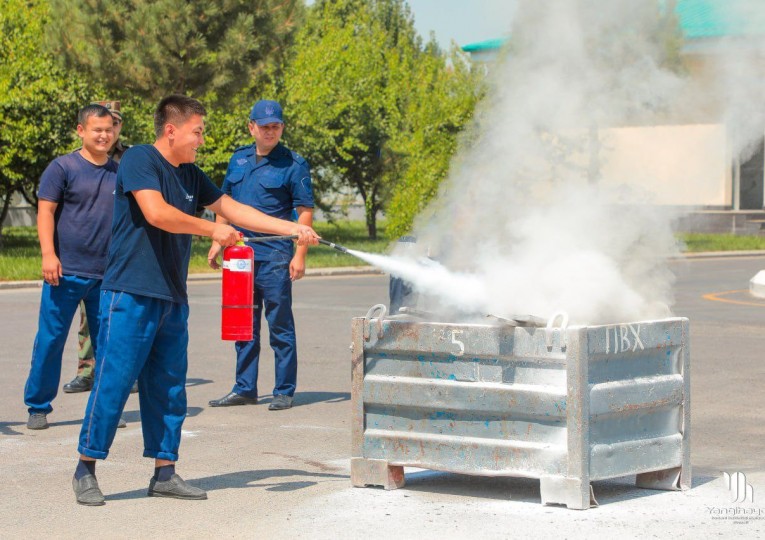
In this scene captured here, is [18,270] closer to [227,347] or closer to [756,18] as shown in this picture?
[227,347]

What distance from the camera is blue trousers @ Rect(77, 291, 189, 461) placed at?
18.8 feet

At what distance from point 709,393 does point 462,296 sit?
3.77 m

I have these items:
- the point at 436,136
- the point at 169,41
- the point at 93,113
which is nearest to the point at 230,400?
the point at 93,113

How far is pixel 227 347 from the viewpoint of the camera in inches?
480

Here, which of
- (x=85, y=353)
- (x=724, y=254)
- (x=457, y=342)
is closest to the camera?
(x=457, y=342)

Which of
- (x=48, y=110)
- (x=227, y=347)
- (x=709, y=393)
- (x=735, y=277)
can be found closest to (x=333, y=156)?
(x=48, y=110)

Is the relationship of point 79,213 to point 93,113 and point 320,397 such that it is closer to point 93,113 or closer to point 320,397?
point 93,113

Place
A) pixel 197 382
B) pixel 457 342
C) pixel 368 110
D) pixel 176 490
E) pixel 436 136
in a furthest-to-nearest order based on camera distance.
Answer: pixel 368 110 → pixel 436 136 → pixel 197 382 → pixel 176 490 → pixel 457 342

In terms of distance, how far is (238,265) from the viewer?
Answer: 602cm

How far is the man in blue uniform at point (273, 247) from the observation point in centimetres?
868

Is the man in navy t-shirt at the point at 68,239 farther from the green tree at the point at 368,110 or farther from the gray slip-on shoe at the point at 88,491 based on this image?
the green tree at the point at 368,110

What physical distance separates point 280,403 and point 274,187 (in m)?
1.50

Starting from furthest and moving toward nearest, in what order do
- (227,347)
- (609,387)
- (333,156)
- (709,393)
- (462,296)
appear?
(333,156)
(227,347)
(709,393)
(462,296)
(609,387)

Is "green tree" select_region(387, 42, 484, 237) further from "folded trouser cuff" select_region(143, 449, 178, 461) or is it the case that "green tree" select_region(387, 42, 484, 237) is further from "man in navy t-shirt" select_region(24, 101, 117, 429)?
"folded trouser cuff" select_region(143, 449, 178, 461)
